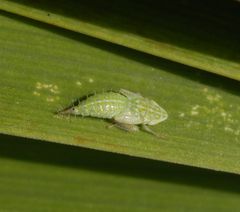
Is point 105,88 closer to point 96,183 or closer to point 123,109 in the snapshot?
point 123,109

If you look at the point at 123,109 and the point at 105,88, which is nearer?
the point at 105,88

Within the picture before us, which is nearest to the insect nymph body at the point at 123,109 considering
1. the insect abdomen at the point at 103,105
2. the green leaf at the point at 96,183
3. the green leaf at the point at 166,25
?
the insect abdomen at the point at 103,105

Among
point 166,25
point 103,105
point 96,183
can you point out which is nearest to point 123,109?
point 103,105

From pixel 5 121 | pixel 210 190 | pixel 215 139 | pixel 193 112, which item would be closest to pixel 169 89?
pixel 193 112

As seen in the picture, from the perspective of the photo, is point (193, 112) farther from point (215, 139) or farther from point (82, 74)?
→ point (82, 74)

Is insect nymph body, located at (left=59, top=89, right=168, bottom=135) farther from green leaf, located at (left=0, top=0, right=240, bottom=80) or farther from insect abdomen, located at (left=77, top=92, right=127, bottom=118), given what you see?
green leaf, located at (left=0, top=0, right=240, bottom=80)

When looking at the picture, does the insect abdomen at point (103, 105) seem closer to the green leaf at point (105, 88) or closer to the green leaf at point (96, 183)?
the green leaf at point (105, 88)
